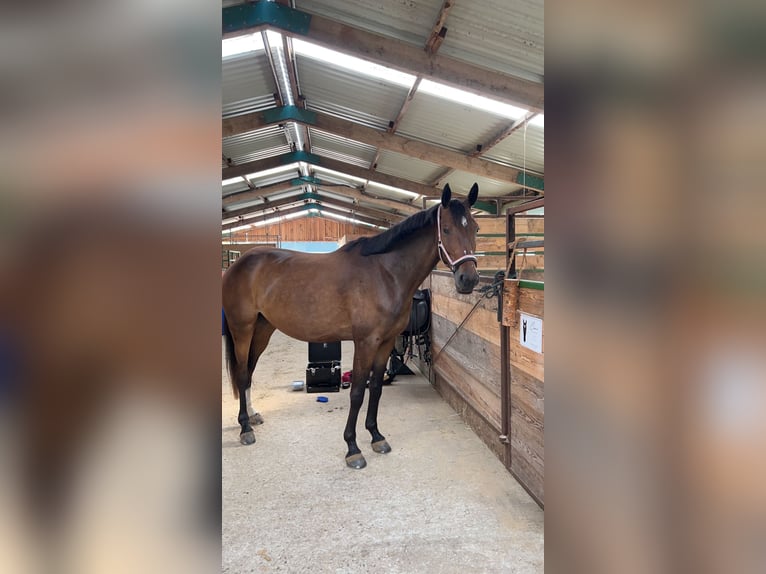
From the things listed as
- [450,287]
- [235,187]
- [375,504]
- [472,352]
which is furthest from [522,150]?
[235,187]

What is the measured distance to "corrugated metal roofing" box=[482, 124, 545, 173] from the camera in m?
3.48

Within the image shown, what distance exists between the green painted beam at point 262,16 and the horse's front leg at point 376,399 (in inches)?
84.9

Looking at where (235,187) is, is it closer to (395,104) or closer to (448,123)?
(395,104)

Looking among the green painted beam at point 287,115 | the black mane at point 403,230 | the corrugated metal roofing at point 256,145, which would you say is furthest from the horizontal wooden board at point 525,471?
the corrugated metal roofing at point 256,145

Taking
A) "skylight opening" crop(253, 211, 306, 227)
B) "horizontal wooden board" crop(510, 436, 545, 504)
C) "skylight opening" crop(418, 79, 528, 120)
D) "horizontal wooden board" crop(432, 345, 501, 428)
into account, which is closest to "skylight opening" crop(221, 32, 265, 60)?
"skylight opening" crop(418, 79, 528, 120)

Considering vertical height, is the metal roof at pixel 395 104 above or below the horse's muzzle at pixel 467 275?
above

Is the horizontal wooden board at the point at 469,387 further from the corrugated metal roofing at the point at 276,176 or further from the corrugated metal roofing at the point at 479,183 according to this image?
the corrugated metal roofing at the point at 276,176

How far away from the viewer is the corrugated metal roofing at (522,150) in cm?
348

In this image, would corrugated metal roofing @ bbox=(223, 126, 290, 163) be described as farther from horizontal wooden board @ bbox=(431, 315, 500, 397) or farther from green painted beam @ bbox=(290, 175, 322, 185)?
horizontal wooden board @ bbox=(431, 315, 500, 397)
